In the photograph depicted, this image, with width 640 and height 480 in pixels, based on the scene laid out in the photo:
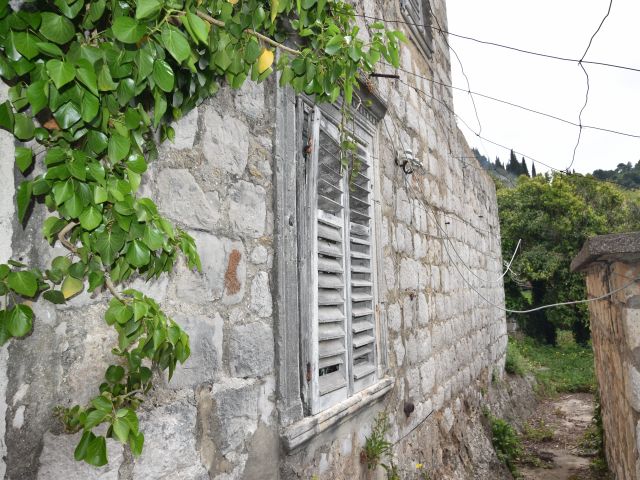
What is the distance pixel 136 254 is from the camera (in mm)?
1237

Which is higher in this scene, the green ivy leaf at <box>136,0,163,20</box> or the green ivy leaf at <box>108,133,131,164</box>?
the green ivy leaf at <box>136,0,163,20</box>

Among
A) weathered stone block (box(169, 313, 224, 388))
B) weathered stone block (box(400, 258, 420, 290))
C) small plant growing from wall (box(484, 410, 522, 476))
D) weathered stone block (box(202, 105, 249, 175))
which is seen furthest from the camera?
small plant growing from wall (box(484, 410, 522, 476))

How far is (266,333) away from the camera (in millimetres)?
1943

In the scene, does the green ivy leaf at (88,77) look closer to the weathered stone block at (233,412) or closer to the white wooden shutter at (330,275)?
the weathered stone block at (233,412)

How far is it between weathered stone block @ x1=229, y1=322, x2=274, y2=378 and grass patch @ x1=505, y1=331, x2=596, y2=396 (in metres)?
6.50

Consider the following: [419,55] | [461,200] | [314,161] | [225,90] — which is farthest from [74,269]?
[461,200]

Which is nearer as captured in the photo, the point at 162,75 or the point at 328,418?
the point at 162,75

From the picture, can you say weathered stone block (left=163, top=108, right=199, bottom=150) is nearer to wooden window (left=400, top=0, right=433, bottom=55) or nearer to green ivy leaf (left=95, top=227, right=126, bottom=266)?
green ivy leaf (left=95, top=227, right=126, bottom=266)

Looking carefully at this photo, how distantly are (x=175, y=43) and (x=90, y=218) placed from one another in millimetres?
475

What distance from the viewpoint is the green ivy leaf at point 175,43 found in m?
1.12

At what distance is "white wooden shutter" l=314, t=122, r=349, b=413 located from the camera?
235cm

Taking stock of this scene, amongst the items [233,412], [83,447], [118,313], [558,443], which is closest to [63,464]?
[83,447]

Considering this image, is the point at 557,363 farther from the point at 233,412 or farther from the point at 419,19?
the point at 233,412

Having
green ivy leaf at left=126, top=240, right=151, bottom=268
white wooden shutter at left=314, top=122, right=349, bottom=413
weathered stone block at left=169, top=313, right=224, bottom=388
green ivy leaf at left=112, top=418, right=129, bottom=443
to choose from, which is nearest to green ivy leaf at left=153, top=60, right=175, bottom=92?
green ivy leaf at left=126, top=240, right=151, bottom=268
